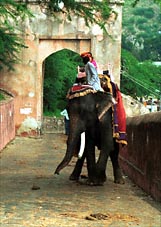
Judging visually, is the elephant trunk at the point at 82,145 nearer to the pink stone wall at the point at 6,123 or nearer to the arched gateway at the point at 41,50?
the pink stone wall at the point at 6,123

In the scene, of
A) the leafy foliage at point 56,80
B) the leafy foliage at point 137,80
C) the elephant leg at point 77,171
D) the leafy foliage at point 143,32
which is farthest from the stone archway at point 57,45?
the leafy foliage at point 143,32

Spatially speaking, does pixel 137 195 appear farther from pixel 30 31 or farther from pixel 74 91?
pixel 30 31

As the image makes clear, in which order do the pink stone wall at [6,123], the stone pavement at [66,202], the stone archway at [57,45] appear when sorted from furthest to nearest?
the stone archway at [57,45] < the pink stone wall at [6,123] < the stone pavement at [66,202]

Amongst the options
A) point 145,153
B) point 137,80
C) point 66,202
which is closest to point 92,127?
point 145,153

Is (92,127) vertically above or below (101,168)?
above

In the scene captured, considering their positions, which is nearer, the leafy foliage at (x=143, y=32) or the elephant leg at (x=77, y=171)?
the elephant leg at (x=77, y=171)

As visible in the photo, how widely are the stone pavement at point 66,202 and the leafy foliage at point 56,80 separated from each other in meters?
17.3

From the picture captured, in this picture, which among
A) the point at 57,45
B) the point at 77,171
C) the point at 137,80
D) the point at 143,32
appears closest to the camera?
the point at 77,171

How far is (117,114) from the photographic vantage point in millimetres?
10875

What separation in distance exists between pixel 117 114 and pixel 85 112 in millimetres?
641

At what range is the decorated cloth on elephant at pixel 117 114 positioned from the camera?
35.7ft

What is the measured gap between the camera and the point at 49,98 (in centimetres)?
3155

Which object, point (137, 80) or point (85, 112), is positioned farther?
point (137, 80)

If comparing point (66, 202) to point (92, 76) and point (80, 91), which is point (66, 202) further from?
point (92, 76)
